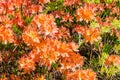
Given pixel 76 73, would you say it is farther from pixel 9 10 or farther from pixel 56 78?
pixel 9 10

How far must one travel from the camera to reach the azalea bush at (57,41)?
3367 millimetres

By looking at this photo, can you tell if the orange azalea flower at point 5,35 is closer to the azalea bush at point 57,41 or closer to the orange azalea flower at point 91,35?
the azalea bush at point 57,41

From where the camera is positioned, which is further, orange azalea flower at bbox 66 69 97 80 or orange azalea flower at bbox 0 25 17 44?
orange azalea flower at bbox 0 25 17 44

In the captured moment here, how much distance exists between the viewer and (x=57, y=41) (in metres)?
3.40

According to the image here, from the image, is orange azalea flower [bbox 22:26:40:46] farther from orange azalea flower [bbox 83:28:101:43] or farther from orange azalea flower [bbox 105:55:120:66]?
orange azalea flower [bbox 105:55:120:66]

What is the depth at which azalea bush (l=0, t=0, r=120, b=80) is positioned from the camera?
337 cm

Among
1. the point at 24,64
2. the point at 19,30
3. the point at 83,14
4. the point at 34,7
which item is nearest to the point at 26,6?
the point at 34,7

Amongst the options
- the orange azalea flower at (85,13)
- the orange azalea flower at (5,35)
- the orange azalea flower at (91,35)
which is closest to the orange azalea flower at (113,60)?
the orange azalea flower at (91,35)

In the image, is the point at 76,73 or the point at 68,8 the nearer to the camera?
the point at 76,73

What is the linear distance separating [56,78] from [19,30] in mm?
688

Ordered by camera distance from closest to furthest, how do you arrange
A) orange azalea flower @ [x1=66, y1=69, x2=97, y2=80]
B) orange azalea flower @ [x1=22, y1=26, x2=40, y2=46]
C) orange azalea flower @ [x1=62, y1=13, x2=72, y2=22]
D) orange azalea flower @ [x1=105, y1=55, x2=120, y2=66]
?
orange azalea flower @ [x1=66, y1=69, x2=97, y2=80] < orange azalea flower @ [x1=22, y1=26, x2=40, y2=46] < orange azalea flower @ [x1=105, y1=55, x2=120, y2=66] < orange azalea flower @ [x1=62, y1=13, x2=72, y2=22]

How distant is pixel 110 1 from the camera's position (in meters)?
5.04

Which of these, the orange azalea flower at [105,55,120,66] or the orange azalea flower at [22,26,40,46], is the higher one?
the orange azalea flower at [22,26,40,46]

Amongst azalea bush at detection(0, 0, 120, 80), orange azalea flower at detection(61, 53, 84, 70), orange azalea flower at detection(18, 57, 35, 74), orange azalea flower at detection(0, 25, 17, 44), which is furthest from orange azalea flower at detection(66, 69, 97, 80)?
orange azalea flower at detection(0, 25, 17, 44)
